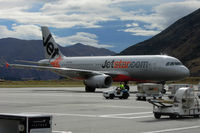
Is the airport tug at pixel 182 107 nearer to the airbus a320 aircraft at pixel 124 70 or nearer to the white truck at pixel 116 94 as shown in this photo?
the white truck at pixel 116 94

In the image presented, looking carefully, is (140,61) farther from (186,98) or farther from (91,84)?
(186,98)

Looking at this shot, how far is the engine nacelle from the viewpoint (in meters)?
45.4

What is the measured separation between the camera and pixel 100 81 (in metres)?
45.5

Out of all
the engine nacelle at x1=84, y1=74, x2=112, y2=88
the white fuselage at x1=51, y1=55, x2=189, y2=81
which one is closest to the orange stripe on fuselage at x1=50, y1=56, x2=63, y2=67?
the white fuselage at x1=51, y1=55, x2=189, y2=81

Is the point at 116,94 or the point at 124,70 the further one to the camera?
the point at 124,70

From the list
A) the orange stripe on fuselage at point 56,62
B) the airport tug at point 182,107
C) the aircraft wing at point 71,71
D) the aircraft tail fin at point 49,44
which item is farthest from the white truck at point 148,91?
the aircraft tail fin at point 49,44

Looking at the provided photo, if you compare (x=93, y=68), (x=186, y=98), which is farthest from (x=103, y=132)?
(x=93, y=68)

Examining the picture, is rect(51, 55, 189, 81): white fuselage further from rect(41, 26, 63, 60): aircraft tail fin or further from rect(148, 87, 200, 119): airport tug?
rect(148, 87, 200, 119): airport tug

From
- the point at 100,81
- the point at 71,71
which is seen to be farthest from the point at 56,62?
the point at 100,81

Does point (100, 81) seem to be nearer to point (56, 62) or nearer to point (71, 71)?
point (71, 71)

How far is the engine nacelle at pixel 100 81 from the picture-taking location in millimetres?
45375

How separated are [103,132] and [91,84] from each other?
3342 cm

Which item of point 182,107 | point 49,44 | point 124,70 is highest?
point 49,44

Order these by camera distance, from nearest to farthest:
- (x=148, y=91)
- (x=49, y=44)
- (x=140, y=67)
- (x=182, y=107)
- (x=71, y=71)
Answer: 1. (x=182, y=107)
2. (x=148, y=91)
3. (x=140, y=67)
4. (x=71, y=71)
5. (x=49, y=44)
